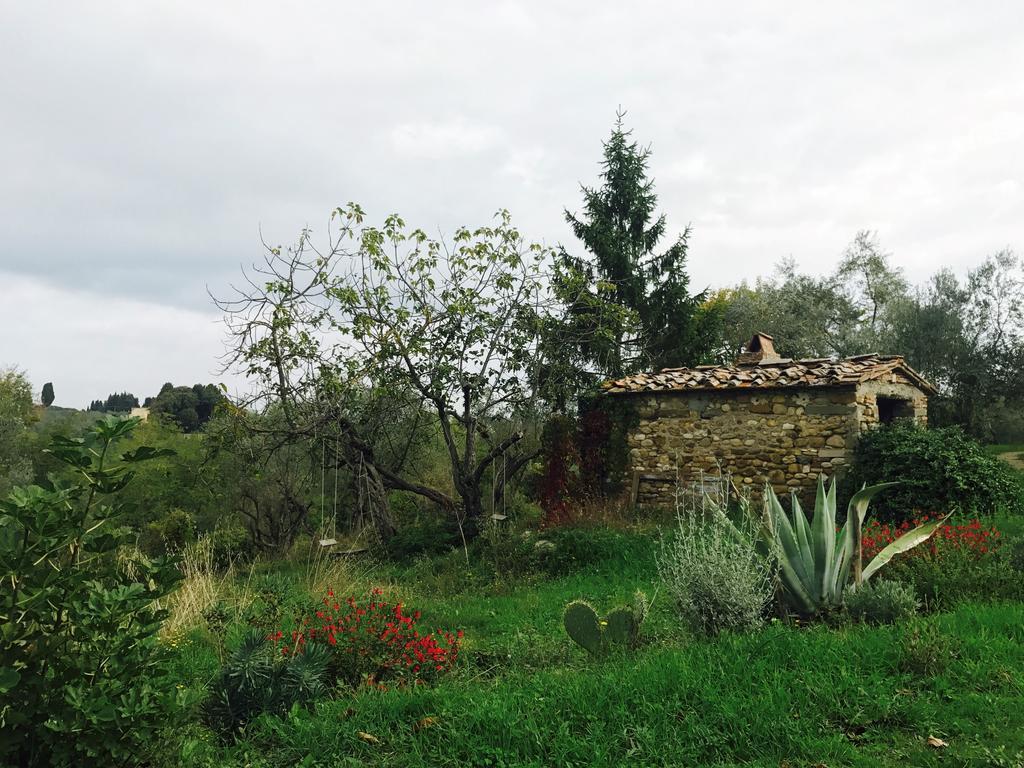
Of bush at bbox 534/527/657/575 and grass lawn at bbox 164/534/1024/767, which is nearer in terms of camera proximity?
grass lawn at bbox 164/534/1024/767

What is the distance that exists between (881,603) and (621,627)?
195 centimetres

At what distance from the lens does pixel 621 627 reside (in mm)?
5176

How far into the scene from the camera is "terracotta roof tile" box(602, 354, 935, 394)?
12281 mm

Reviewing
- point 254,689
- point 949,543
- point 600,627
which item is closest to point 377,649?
point 254,689

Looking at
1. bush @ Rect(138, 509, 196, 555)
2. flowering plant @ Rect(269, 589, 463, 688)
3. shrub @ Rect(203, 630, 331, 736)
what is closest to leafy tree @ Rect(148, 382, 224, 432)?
A: bush @ Rect(138, 509, 196, 555)

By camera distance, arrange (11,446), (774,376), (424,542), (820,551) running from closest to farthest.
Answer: (820,551) < (424,542) < (774,376) < (11,446)

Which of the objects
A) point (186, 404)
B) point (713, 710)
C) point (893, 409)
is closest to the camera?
point (713, 710)

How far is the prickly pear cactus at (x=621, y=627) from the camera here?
516 centimetres

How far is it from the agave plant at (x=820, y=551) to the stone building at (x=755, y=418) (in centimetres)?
623

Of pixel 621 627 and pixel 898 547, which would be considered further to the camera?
pixel 898 547

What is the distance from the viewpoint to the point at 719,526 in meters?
5.70

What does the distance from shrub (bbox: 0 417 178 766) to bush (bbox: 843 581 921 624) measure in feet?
15.4

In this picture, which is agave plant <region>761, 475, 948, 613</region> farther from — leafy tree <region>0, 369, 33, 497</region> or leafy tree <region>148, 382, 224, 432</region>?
leafy tree <region>148, 382, 224, 432</region>

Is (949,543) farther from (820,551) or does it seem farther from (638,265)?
(638,265)
